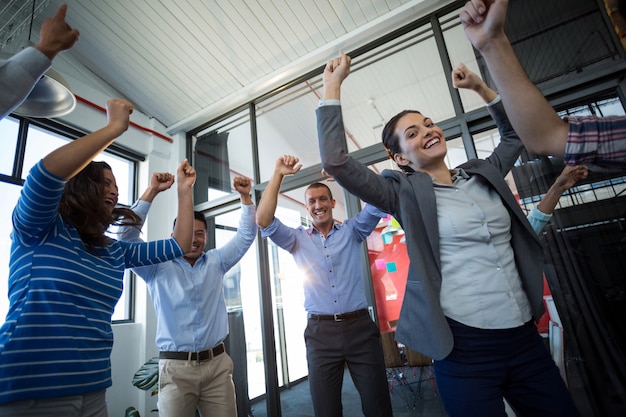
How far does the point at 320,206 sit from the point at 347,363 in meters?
0.95

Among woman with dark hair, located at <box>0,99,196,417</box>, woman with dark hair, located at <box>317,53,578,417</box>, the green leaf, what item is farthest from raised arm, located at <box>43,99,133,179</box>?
the green leaf

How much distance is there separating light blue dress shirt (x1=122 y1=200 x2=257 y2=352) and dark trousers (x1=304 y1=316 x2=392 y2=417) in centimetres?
60

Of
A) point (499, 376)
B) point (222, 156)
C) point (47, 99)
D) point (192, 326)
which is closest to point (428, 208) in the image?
point (499, 376)

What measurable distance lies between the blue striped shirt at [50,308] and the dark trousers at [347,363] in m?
1.05

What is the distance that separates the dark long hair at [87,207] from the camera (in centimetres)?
102

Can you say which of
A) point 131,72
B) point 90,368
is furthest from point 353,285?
point 131,72

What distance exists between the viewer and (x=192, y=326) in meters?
1.80

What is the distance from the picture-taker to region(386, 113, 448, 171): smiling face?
110cm

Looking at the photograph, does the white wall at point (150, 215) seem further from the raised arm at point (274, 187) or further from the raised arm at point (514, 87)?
the raised arm at point (514, 87)

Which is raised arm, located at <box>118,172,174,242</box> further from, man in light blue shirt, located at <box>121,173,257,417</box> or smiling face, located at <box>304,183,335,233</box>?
smiling face, located at <box>304,183,335,233</box>

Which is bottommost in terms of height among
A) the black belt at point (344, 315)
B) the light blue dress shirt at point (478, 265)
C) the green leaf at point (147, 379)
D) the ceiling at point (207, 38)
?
the green leaf at point (147, 379)

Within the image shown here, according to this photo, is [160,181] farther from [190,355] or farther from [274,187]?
[190,355]

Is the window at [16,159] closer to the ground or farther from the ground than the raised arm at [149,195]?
farther from the ground

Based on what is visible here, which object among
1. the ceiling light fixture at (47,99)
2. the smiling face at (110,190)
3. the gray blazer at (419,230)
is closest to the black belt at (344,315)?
the gray blazer at (419,230)
